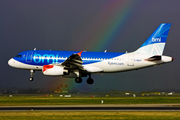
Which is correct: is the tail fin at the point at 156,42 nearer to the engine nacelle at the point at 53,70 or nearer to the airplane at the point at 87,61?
the airplane at the point at 87,61

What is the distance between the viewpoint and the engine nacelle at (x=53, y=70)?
55.0 m

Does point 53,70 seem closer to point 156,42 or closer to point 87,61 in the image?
point 87,61

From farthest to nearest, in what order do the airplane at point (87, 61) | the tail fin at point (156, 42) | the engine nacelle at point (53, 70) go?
the tail fin at point (156, 42) < the airplane at point (87, 61) < the engine nacelle at point (53, 70)

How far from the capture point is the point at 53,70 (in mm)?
55000

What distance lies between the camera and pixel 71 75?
5775 centimetres

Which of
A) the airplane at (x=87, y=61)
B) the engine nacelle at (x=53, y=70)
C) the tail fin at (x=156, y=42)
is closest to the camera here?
the engine nacelle at (x=53, y=70)

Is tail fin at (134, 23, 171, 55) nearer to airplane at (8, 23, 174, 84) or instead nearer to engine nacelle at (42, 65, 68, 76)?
airplane at (8, 23, 174, 84)

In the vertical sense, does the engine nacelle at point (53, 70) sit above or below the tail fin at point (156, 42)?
below

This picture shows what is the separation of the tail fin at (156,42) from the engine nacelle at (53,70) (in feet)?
52.7

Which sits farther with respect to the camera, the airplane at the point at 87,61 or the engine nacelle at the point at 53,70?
the airplane at the point at 87,61

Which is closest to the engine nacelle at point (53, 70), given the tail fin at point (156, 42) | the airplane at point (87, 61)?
Answer: the airplane at point (87, 61)

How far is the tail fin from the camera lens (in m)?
59.0

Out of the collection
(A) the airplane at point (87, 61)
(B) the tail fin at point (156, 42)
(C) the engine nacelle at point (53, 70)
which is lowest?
(C) the engine nacelle at point (53, 70)


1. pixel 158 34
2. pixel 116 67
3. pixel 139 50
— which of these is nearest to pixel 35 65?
pixel 116 67
